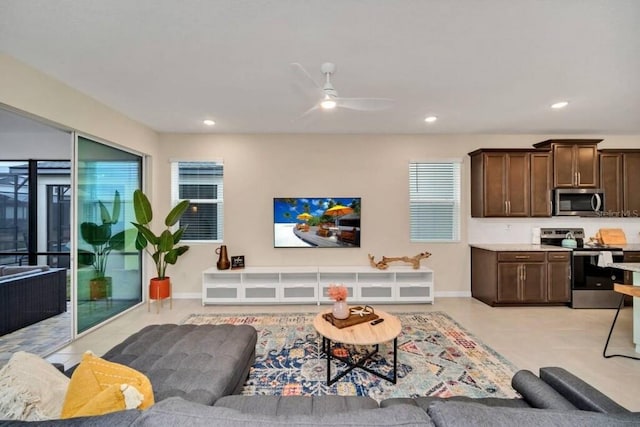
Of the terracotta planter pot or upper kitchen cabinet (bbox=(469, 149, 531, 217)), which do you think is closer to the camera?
the terracotta planter pot

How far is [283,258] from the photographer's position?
473 cm

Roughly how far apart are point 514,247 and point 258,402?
4444mm

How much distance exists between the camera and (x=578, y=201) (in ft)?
14.9

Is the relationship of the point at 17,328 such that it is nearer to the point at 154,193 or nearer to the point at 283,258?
the point at 154,193

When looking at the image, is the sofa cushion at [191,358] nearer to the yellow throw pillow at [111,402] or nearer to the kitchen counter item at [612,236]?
the yellow throw pillow at [111,402]

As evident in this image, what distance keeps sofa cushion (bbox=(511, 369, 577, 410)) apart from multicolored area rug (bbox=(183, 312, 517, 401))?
0.88 metres

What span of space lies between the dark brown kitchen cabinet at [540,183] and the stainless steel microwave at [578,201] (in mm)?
140

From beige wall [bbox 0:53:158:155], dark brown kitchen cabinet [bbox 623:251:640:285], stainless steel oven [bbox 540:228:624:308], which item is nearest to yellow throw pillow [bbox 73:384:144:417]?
beige wall [bbox 0:53:158:155]

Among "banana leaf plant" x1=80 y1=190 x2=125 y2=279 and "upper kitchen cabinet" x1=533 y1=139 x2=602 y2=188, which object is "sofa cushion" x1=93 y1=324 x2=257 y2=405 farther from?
"upper kitchen cabinet" x1=533 y1=139 x2=602 y2=188

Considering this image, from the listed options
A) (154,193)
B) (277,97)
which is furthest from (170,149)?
(277,97)

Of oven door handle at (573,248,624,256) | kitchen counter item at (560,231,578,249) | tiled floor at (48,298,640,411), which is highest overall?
kitchen counter item at (560,231,578,249)

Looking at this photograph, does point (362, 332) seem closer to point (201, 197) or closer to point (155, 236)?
point (155, 236)

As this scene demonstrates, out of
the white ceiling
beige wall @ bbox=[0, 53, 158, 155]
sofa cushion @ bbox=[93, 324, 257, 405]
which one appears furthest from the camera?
beige wall @ bbox=[0, 53, 158, 155]

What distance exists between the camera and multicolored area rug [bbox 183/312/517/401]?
7.31ft
